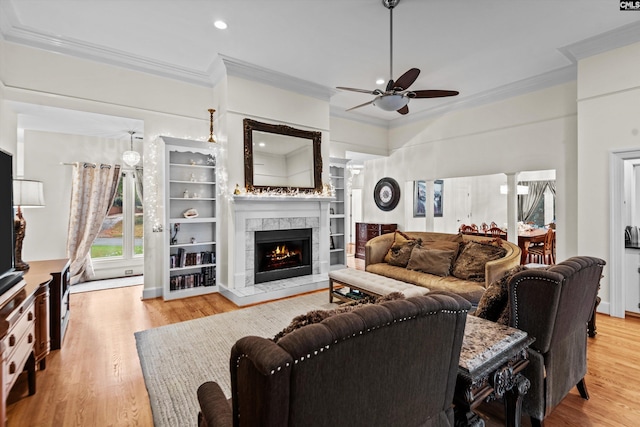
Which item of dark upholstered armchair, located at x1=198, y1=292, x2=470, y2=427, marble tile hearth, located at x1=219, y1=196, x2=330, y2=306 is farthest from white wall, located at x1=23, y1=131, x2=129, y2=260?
dark upholstered armchair, located at x1=198, y1=292, x2=470, y2=427

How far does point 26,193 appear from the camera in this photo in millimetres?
2951

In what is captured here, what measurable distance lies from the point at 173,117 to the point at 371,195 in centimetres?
496

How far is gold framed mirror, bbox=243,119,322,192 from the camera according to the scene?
4516 millimetres

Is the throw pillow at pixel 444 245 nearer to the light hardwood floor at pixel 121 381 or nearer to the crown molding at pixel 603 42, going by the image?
the light hardwood floor at pixel 121 381

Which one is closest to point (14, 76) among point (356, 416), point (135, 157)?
point (135, 157)

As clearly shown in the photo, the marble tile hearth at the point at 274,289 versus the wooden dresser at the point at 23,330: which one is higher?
the wooden dresser at the point at 23,330

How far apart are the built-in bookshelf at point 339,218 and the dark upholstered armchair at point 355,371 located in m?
5.16

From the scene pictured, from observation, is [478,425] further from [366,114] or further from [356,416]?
[366,114]

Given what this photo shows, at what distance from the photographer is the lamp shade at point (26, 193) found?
2.88 meters

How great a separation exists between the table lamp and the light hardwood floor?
36.7 inches

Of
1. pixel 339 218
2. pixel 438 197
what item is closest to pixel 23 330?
pixel 339 218

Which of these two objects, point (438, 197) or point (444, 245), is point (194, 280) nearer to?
point (444, 245)

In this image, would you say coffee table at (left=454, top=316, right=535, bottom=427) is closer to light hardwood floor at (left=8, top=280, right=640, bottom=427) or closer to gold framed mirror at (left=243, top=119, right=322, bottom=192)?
light hardwood floor at (left=8, top=280, right=640, bottom=427)

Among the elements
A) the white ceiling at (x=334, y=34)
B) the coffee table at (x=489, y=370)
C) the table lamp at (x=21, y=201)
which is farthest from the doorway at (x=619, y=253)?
the table lamp at (x=21, y=201)
